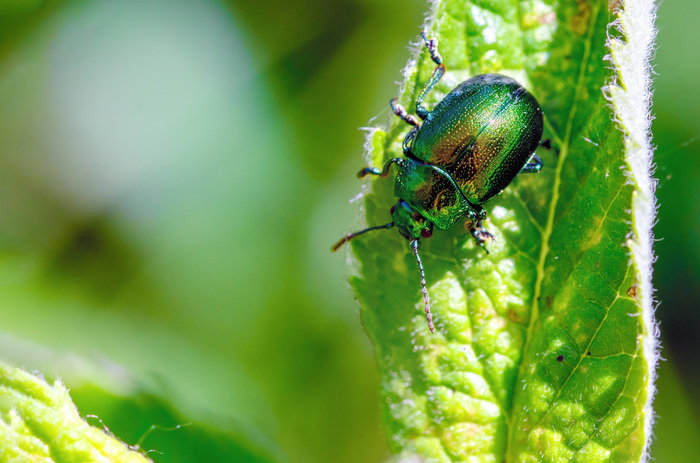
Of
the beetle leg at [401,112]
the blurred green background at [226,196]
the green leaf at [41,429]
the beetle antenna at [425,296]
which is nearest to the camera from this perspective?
the green leaf at [41,429]

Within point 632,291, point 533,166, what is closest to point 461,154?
point 533,166

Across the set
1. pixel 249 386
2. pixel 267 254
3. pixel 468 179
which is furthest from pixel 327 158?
pixel 249 386

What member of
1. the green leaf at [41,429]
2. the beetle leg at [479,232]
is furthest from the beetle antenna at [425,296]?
the green leaf at [41,429]

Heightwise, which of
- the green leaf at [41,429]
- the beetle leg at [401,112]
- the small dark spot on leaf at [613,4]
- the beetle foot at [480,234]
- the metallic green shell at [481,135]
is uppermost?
the small dark spot on leaf at [613,4]

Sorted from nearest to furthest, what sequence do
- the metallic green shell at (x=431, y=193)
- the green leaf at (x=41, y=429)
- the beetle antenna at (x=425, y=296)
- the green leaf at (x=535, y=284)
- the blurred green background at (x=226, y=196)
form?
the green leaf at (x=41, y=429) < the green leaf at (x=535, y=284) < the beetle antenna at (x=425, y=296) < the metallic green shell at (x=431, y=193) < the blurred green background at (x=226, y=196)

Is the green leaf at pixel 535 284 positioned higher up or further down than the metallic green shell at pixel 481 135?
further down

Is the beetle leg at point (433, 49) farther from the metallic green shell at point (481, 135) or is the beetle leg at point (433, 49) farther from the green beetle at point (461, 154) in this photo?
the metallic green shell at point (481, 135)
